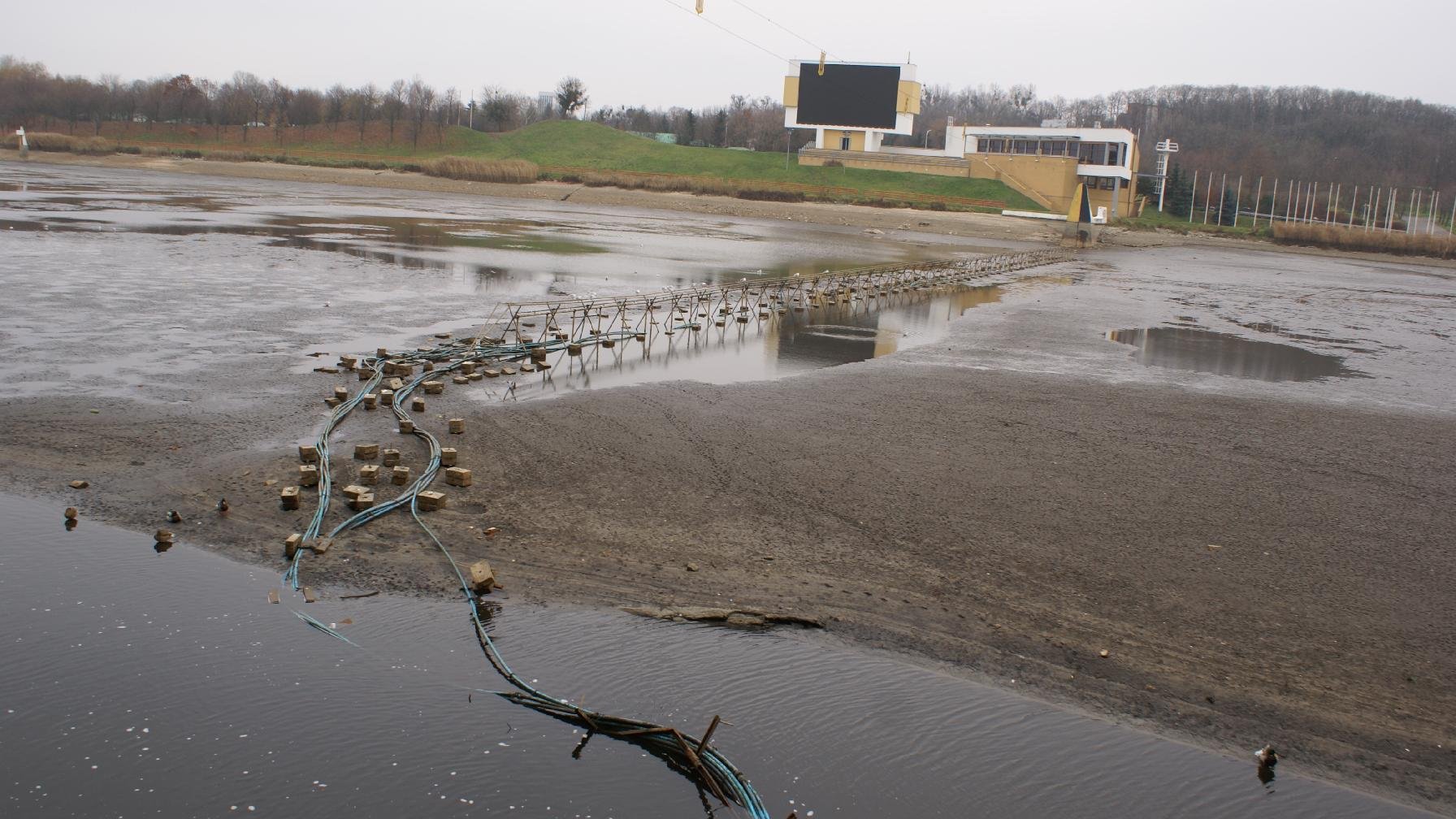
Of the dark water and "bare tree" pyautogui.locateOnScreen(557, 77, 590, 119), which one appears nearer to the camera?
the dark water

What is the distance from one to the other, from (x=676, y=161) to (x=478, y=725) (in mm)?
87620

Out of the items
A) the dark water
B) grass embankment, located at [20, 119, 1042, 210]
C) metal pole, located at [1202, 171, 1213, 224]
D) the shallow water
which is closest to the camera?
the dark water

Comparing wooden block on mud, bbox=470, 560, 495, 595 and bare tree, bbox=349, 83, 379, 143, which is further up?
bare tree, bbox=349, 83, 379, 143

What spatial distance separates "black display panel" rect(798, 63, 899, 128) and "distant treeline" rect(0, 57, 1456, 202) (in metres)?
21.8

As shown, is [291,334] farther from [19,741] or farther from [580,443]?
[19,741]

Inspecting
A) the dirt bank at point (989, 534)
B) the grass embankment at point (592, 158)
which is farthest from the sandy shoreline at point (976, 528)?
the grass embankment at point (592, 158)

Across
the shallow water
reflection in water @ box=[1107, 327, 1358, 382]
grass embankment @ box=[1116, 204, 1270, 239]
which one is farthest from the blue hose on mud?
grass embankment @ box=[1116, 204, 1270, 239]

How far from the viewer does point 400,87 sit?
403ft

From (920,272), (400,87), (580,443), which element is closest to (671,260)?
(920,272)

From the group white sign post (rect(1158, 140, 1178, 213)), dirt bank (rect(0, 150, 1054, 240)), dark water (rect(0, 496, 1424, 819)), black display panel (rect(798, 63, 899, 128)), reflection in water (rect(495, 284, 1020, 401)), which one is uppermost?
black display panel (rect(798, 63, 899, 128))

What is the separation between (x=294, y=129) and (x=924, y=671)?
111243 millimetres

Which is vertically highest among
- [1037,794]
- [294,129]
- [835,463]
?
[294,129]

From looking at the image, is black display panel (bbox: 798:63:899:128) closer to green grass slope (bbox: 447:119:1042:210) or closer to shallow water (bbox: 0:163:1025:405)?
green grass slope (bbox: 447:119:1042:210)

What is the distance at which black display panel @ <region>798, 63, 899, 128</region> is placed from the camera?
9156 cm
